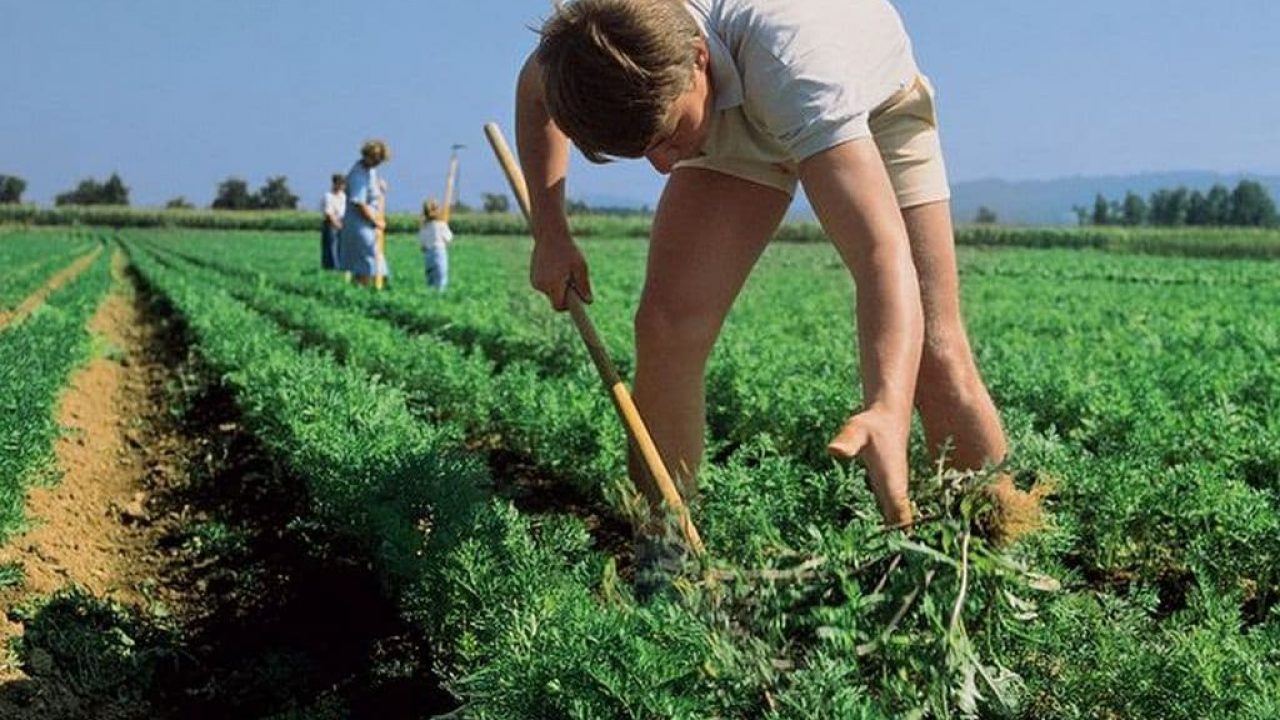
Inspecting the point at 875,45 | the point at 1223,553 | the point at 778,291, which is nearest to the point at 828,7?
the point at 875,45

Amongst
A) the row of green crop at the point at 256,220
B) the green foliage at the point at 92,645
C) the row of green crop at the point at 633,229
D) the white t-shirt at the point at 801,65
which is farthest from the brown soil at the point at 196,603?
the row of green crop at the point at 256,220

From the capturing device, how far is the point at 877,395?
8.85 feet

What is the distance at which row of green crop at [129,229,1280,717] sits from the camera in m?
3.11

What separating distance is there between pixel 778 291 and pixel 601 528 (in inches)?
557

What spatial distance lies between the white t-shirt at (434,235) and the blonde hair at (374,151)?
1.62 metres

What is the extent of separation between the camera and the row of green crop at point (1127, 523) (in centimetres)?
311

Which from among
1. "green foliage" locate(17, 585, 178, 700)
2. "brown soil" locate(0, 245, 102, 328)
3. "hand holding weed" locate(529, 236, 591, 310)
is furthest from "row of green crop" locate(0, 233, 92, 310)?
"hand holding weed" locate(529, 236, 591, 310)

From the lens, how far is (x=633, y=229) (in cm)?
6081

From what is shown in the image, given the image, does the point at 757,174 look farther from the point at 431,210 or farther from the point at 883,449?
the point at 431,210

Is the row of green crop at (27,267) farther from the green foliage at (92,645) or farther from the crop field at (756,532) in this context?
the green foliage at (92,645)

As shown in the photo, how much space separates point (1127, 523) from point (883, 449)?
8.50 feet

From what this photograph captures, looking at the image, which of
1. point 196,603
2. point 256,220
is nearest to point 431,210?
point 196,603

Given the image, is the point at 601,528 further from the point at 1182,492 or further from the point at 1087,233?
the point at 1087,233

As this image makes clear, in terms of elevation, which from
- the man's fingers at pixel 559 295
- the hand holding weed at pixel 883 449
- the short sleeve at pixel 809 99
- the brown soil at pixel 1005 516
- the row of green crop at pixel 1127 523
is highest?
the short sleeve at pixel 809 99
